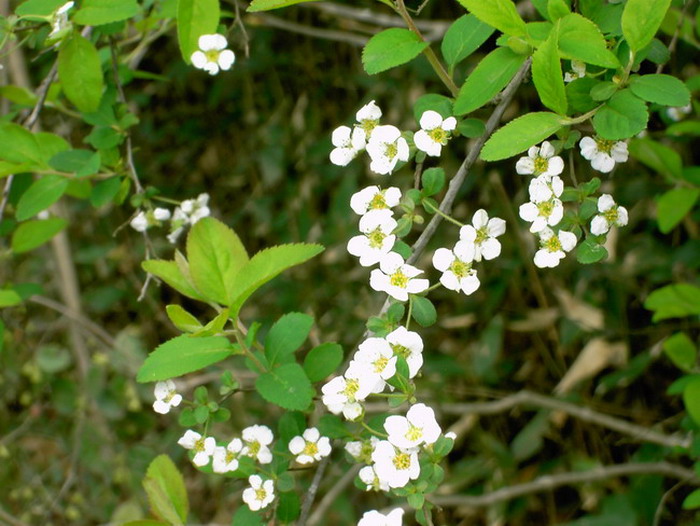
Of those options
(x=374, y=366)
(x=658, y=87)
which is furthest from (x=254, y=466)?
(x=658, y=87)

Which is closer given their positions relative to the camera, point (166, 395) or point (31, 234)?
point (166, 395)

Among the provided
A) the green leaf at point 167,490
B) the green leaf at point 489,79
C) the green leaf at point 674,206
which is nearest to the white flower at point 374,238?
the green leaf at point 489,79

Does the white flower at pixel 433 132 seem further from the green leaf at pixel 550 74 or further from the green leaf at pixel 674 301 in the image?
the green leaf at pixel 674 301

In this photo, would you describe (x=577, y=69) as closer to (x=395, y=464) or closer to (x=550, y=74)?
(x=550, y=74)

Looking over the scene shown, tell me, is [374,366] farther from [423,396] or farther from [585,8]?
[423,396]

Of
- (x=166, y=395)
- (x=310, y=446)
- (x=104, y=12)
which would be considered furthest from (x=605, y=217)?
(x=104, y=12)

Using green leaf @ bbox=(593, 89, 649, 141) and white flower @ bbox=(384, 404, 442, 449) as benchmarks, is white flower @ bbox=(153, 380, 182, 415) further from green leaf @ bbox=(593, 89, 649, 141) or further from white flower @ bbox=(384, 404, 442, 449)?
green leaf @ bbox=(593, 89, 649, 141)

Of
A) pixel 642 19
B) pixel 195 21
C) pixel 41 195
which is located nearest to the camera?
pixel 642 19
